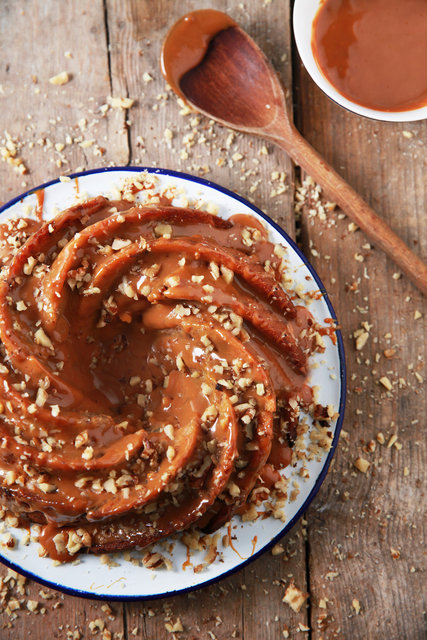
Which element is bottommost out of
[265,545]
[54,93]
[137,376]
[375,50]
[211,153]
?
[265,545]

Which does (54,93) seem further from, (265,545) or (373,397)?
(265,545)

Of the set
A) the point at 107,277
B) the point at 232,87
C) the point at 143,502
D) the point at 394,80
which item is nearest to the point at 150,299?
the point at 107,277

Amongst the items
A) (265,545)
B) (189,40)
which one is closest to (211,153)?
(189,40)

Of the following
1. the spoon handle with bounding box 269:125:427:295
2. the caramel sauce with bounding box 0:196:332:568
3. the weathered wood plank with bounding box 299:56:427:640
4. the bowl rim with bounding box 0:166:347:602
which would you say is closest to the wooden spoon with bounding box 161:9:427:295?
the spoon handle with bounding box 269:125:427:295

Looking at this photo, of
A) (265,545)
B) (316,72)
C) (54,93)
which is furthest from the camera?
(54,93)

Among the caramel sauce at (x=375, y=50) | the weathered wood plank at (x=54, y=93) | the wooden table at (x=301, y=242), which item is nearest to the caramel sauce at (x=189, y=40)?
the wooden table at (x=301, y=242)

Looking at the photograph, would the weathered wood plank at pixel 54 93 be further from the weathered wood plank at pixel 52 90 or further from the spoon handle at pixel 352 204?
the spoon handle at pixel 352 204

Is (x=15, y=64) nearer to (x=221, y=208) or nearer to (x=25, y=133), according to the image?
(x=25, y=133)
